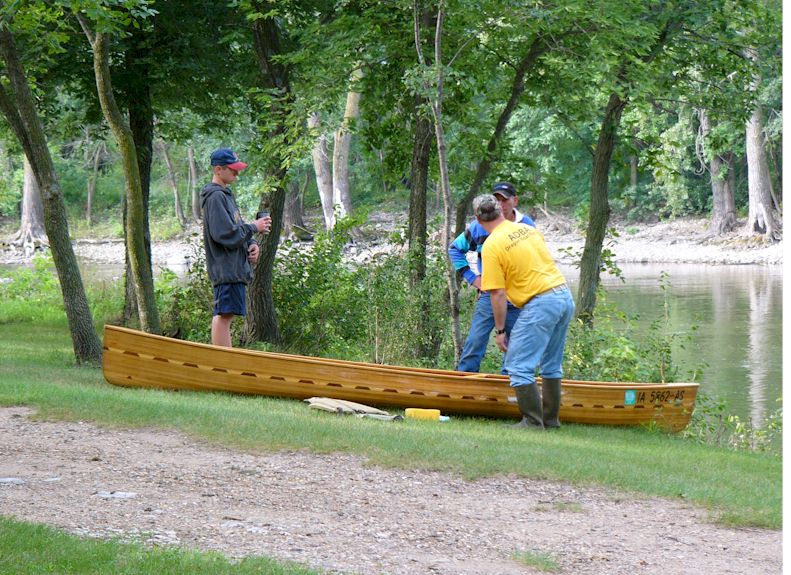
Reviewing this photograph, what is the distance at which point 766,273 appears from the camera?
36.0 meters

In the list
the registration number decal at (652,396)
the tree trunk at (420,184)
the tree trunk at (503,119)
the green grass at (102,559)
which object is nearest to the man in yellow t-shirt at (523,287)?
the registration number decal at (652,396)

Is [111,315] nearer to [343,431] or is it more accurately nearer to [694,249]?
[343,431]

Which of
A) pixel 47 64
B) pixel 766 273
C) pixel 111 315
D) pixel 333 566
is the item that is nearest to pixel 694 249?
pixel 766 273

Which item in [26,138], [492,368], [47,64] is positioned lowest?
[492,368]

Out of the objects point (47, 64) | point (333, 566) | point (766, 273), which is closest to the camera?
point (333, 566)

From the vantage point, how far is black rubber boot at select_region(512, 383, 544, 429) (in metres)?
8.93

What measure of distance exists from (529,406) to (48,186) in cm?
545

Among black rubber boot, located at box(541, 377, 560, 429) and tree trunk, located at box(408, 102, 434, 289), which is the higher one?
tree trunk, located at box(408, 102, 434, 289)

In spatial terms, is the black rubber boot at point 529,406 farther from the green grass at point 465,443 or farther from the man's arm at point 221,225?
the man's arm at point 221,225

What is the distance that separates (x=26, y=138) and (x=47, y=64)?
11.8 ft

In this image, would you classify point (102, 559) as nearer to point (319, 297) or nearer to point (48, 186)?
point (48, 186)

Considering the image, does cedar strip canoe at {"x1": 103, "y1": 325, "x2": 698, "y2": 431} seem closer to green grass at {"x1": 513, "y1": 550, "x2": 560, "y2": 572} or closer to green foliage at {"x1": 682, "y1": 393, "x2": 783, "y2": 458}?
green foliage at {"x1": 682, "y1": 393, "x2": 783, "y2": 458}

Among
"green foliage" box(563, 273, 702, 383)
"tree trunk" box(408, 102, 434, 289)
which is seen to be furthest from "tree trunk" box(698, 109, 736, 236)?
"green foliage" box(563, 273, 702, 383)

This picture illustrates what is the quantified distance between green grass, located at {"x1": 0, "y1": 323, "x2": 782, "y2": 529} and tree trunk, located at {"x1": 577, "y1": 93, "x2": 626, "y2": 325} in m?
6.52
